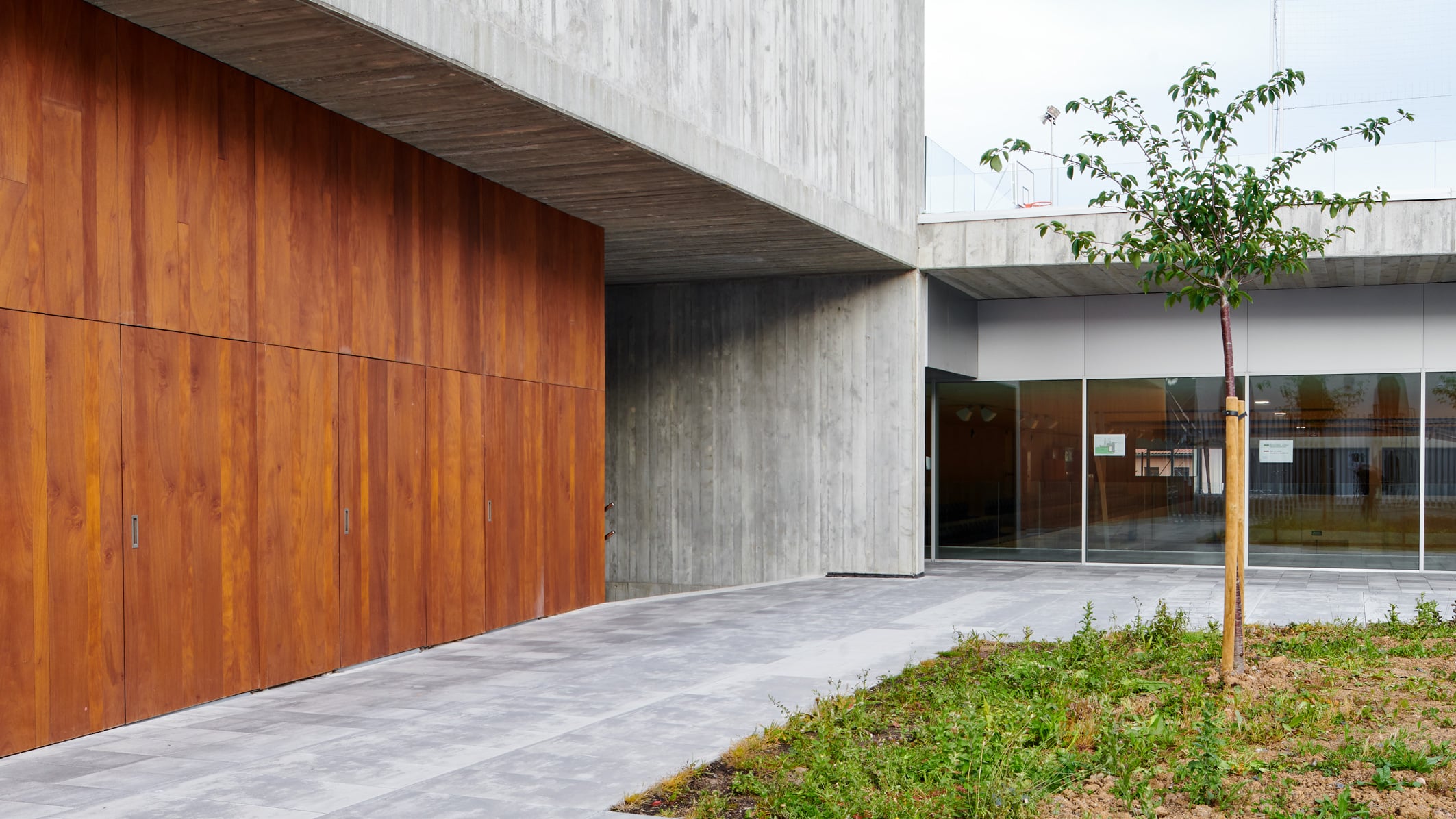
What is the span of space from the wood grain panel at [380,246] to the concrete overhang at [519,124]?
0.22m

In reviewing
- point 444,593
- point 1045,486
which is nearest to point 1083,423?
point 1045,486

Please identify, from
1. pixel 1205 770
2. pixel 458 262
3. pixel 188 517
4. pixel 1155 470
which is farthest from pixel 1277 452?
pixel 188 517

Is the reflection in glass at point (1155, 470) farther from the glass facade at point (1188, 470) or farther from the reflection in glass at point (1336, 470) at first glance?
the reflection in glass at point (1336, 470)

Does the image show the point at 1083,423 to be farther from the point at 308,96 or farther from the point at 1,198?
the point at 1,198

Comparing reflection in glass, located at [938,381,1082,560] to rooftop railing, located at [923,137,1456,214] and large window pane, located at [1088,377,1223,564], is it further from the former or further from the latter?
rooftop railing, located at [923,137,1456,214]

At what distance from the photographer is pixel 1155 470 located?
709 inches

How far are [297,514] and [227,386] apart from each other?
3.72 feet

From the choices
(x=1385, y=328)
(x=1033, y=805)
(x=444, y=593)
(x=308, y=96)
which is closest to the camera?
(x=1033, y=805)

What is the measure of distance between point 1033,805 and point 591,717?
3.16 meters

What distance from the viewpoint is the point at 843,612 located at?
12703 millimetres

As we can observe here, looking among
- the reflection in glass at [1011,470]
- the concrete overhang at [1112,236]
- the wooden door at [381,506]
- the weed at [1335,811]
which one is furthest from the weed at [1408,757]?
the reflection in glass at [1011,470]

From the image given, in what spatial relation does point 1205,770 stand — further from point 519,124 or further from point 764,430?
point 764,430

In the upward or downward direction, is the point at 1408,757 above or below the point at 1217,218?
below

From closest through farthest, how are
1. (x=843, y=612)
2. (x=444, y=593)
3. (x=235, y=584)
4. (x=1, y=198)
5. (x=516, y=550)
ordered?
(x=1, y=198) → (x=235, y=584) → (x=444, y=593) → (x=516, y=550) → (x=843, y=612)
